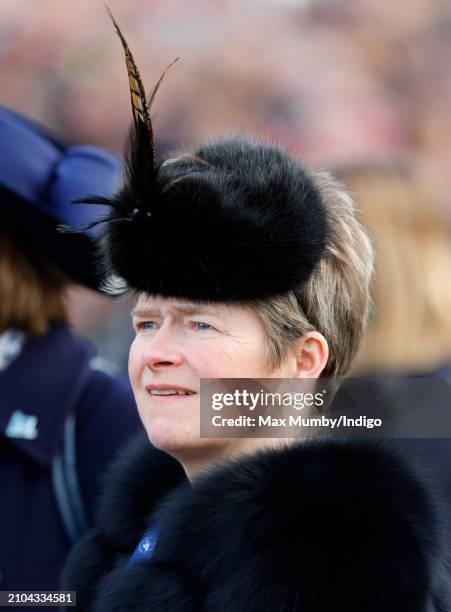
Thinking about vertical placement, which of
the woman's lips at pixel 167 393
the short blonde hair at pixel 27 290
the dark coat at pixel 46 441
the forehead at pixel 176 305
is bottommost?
the dark coat at pixel 46 441

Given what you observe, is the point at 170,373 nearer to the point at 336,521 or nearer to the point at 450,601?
the point at 336,521

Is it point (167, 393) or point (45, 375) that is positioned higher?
point (167, 393)

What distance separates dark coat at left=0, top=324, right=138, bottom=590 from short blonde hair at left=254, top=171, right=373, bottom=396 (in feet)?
2.88

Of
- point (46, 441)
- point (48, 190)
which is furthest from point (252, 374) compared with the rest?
point (48, 190)

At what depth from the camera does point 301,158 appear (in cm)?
183

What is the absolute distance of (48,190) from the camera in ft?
8.38

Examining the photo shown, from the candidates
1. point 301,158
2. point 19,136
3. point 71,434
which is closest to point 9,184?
point 19,136

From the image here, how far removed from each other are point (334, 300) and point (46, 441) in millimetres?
991

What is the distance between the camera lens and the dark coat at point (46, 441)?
2.38 m

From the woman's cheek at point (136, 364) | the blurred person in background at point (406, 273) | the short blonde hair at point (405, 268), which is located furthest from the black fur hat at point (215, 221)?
the short blonde hair at point (405, 268)

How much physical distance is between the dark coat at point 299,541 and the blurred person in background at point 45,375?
Result: 732mm

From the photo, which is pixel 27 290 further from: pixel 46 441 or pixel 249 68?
pixel 249 68

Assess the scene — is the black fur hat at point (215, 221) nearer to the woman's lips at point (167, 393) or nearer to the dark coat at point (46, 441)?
the woman's lips at point (167, 393)

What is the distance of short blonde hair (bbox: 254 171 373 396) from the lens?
166cm
